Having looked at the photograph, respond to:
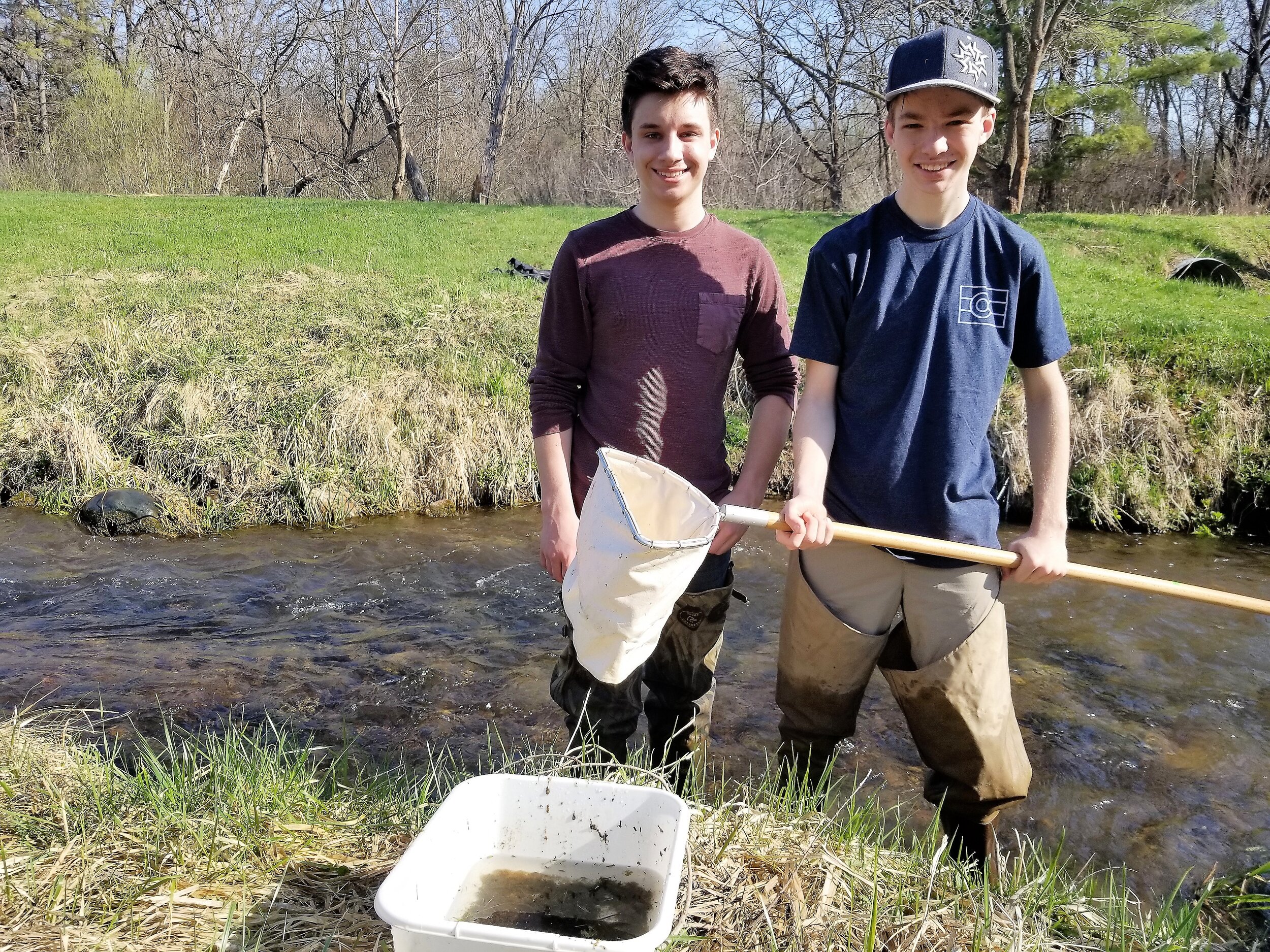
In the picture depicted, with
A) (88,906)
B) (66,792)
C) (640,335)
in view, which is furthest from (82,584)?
(640,335)

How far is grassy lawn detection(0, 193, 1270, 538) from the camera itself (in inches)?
261

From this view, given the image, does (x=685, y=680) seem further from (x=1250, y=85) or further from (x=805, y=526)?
(x=1250, y=85)

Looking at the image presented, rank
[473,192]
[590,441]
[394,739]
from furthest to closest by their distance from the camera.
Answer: [473,192] → [394,739] → [590,441]

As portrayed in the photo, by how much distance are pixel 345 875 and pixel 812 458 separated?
146 cm

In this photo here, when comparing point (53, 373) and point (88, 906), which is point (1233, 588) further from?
point (53, 373)

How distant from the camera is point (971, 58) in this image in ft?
7.16

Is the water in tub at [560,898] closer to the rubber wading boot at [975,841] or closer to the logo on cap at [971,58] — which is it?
the rubber wading boot at [975,841]

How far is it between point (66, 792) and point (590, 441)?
165cm

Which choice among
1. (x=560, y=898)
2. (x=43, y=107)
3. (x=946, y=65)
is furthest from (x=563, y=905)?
(x=43, y=107)

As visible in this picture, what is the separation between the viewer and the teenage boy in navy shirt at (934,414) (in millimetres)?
2256

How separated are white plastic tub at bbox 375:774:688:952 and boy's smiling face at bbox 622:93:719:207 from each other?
56.7 inches

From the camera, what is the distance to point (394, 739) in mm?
3820

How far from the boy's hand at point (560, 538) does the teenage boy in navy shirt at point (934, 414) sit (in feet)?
1.91

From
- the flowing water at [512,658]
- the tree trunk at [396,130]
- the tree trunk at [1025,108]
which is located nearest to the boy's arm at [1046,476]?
the flowing water at [512,658]
